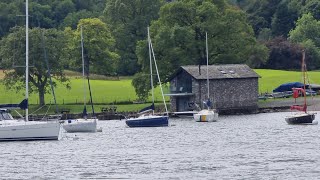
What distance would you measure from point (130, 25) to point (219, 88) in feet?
142

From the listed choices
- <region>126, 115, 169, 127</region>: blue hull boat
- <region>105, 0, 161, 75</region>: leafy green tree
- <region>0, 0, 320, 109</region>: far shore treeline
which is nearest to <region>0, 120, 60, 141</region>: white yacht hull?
<region>126, 115, 169, 127</region>: blue hull boat

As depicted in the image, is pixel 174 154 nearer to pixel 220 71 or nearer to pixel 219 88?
pixel 219 88

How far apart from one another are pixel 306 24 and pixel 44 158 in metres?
123

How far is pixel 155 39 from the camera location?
134750mm

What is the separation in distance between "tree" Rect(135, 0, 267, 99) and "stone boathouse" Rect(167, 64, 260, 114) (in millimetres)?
3733

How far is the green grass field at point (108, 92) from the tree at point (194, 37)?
5666 millimetres

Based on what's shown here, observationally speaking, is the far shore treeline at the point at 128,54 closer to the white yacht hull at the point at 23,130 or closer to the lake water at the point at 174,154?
the lake water at the point at 174,154

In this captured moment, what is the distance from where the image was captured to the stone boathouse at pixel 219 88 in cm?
12962

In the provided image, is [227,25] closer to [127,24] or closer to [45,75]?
[45,75]

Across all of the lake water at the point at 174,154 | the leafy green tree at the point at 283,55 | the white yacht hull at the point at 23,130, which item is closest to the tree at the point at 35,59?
the lake water at the point at 174,154

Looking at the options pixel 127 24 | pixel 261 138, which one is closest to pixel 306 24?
pixel 127 24

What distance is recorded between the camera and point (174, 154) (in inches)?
2901

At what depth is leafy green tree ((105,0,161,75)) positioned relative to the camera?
170m

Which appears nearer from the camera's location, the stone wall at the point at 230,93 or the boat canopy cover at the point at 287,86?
the stone wall at the point at 230,93
